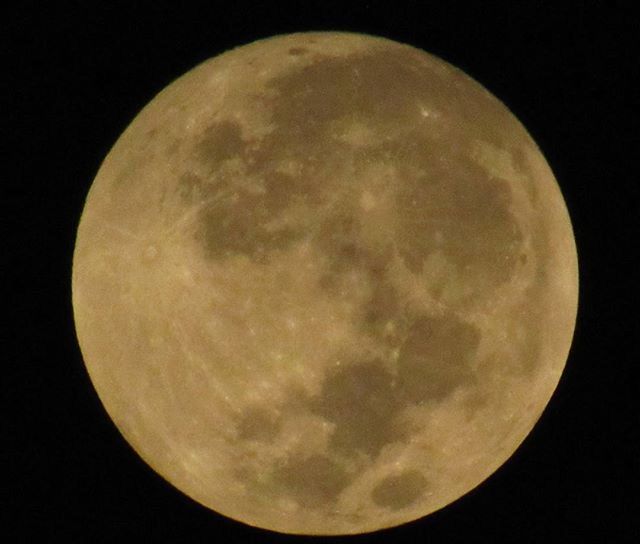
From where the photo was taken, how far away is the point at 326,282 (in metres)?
4.84

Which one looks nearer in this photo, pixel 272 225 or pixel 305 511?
pixel 272 225

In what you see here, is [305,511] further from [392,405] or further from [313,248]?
[313,248]

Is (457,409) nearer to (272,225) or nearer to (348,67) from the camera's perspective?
(272,225)

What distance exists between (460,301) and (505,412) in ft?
2.72

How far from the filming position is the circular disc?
192 inches

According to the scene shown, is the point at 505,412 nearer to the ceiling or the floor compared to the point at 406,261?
nearer to the floor

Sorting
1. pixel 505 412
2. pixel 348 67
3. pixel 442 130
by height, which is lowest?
pixel 505 412

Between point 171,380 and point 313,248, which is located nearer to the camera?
point 313,248

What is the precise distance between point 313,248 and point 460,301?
0.80 metres

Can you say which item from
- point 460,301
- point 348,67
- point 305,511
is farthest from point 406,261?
point 305,511

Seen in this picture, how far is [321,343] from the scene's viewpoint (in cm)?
489

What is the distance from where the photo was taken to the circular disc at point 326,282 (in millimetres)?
4879

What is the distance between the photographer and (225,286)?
16.1ft

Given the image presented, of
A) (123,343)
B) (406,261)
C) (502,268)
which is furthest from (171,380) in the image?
(502,268)
